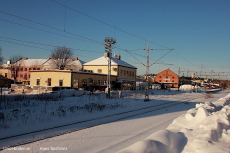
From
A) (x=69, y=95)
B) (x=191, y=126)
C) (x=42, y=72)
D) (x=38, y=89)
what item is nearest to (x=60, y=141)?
(x=191, y=126)

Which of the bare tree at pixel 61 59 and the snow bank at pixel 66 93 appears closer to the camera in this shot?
the snow bank at pixel 66 93

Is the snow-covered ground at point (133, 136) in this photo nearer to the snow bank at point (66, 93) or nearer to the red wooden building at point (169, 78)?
the snow bank at point (66, 93)

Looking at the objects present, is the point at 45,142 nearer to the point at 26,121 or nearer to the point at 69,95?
the point at 26,121

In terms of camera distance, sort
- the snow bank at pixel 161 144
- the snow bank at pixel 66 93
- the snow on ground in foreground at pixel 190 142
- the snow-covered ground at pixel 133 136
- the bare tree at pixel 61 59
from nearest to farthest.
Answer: the snow bank at pixel 161 144, the snow on ground in foreground at pixel 190 142, the snow-covered ground at pixel 133 136, the snow bank at pixel 66 93, the bare tree at pixel 61 59

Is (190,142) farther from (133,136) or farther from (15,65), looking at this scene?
(15,65)

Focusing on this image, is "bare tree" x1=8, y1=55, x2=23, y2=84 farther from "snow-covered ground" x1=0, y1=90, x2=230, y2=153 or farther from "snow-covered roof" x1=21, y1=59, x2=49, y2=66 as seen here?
"snow-covered ground" x1=0, y1=90, x2=230, y2=153

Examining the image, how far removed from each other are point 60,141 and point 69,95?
19.5 meters

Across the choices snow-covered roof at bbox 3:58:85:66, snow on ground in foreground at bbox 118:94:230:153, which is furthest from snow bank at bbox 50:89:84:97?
snow-covered roof at bbox 3:58:85:66

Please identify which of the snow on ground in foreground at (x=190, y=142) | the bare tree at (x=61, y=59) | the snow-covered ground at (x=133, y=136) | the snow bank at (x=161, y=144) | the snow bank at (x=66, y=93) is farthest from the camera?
the bare tree at (x=61, y=59)

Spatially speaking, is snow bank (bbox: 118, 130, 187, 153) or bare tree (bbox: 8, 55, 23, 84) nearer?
snow bank (bbox: 118, 130, 187, 153)

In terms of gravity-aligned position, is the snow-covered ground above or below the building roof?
below

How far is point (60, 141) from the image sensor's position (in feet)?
25.2

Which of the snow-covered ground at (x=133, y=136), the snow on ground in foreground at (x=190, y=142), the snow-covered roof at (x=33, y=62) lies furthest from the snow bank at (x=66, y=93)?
the snow-covered roof at (x=33, y=62)

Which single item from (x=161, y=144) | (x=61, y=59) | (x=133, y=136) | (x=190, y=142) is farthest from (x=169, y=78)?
(x=161, y=144)
